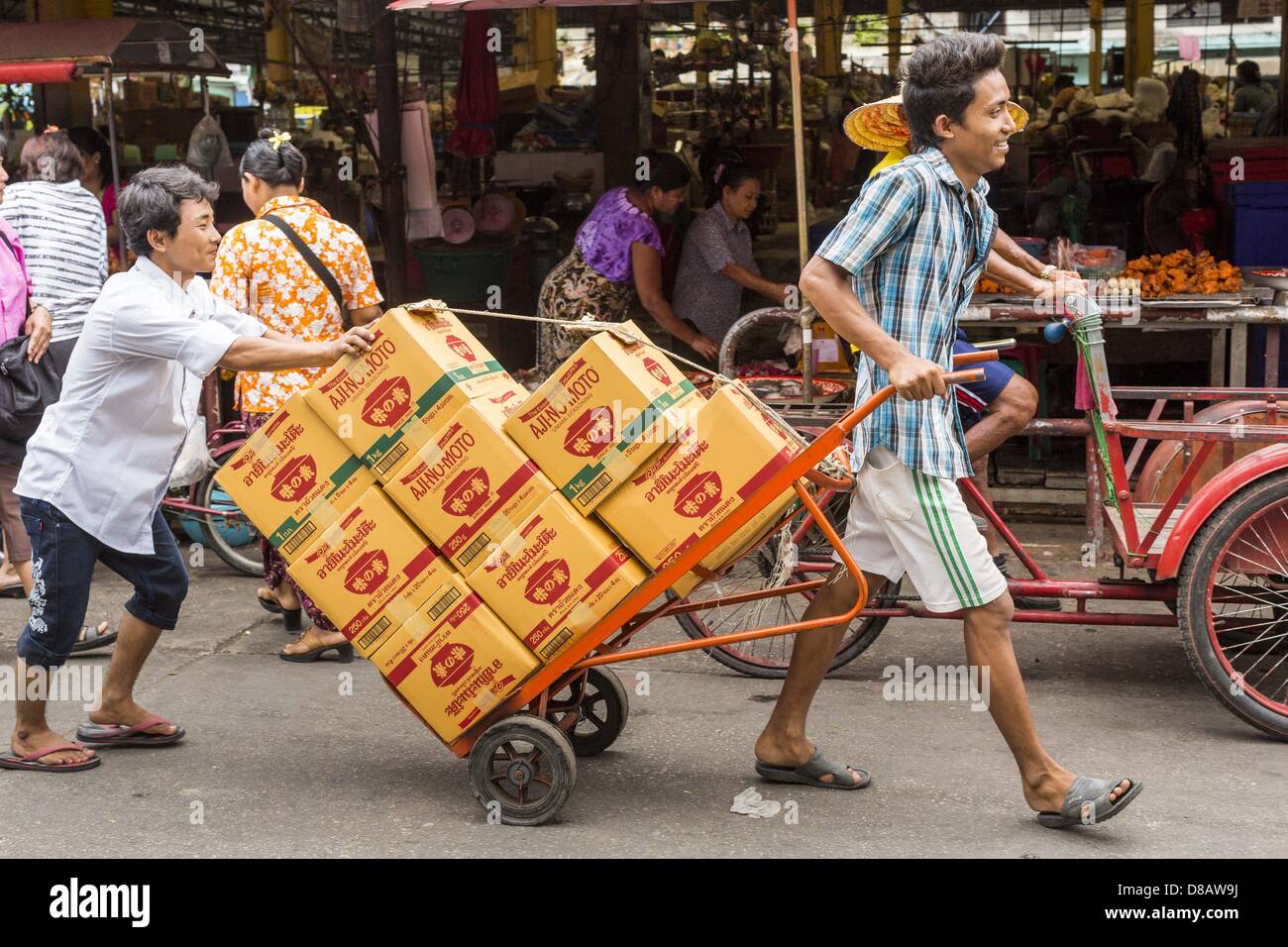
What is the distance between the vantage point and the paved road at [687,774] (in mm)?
3684

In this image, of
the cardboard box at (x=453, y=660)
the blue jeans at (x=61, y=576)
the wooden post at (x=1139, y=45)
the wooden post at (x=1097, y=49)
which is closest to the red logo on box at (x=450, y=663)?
the cardboard box at (x=453, y=660)

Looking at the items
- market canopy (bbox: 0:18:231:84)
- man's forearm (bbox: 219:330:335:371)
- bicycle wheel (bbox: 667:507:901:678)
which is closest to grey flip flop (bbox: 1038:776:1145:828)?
bicycle wheel (bbox: 667:507:901:678)

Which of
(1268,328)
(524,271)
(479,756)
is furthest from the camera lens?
(524,271)

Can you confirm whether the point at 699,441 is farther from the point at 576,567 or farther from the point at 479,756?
the point at 479,756

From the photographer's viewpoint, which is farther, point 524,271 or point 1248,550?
point 524,271

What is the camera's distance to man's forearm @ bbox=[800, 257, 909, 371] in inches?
137

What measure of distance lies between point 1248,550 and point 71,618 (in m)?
3.36

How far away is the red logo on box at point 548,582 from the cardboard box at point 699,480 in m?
0.16

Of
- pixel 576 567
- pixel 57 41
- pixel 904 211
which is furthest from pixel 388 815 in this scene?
pixel 57 41

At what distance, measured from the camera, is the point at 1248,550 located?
14.1 feet

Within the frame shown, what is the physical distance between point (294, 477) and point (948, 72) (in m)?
1.90

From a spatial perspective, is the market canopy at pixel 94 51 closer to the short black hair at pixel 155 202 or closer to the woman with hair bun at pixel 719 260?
the woman with hair bun at pixel 719 260

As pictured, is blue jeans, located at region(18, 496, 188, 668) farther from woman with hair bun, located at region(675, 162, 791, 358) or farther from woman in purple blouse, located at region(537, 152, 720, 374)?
woman with hair bun, located at region(675, 162, 791, 358)

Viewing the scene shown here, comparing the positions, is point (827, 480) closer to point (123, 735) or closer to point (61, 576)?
point (61, 576)
